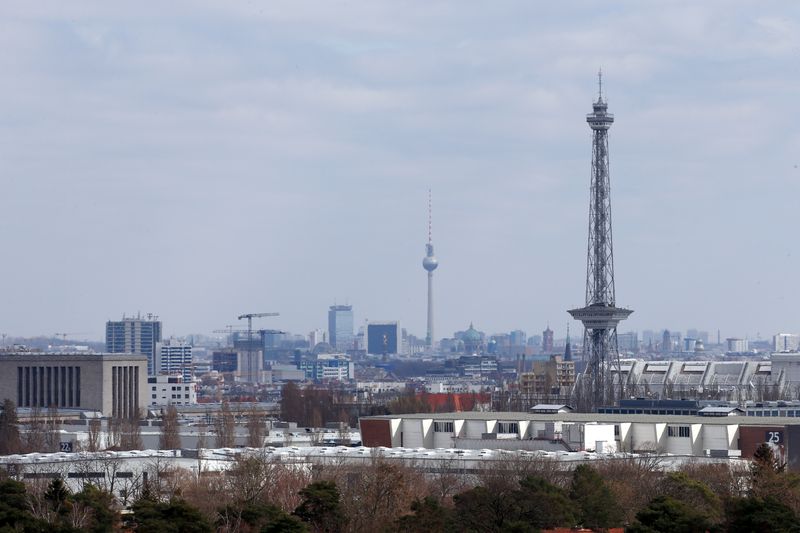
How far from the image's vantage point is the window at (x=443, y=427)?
3393 inches

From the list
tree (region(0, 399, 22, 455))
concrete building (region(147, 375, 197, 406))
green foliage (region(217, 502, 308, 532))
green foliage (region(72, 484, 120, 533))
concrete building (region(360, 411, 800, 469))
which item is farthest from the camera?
concrete building (region(147, 375, 197, 406))

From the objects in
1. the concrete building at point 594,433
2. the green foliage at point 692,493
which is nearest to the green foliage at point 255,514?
the green foliage at point 692,493

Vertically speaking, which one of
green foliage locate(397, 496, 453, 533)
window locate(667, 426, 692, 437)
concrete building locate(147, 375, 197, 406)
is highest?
concrete building locate(147, 375, 197, 406)

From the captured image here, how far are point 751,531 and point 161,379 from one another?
143m

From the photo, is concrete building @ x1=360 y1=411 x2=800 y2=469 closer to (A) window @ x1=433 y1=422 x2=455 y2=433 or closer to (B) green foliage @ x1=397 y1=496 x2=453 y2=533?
Result: (A) window @ x1=433 y1=422 x2=455 y2=433

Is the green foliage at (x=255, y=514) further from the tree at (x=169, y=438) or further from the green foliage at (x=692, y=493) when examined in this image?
the tree at (x=169, y=438)

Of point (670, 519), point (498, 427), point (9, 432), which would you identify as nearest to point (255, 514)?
point (670, 519)

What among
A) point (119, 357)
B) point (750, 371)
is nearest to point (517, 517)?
point (119, 357)

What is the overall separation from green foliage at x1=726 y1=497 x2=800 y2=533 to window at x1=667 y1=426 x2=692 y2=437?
2988 cm

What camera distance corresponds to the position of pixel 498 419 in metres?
86.2

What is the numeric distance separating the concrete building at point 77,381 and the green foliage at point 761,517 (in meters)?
87.3

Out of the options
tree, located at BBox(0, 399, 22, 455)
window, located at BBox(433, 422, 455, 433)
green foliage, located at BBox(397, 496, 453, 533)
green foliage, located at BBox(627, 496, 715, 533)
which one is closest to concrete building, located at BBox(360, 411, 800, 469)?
window, located at BBox(433, 422, 455, 433)

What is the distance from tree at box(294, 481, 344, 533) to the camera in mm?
53531

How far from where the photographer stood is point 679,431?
3201 inches
